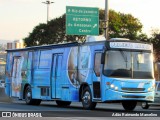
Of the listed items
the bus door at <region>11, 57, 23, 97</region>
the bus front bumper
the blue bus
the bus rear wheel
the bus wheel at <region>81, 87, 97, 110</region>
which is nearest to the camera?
the bus front bumper

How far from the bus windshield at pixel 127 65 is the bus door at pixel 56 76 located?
416cm

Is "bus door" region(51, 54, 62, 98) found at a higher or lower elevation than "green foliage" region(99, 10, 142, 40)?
lower

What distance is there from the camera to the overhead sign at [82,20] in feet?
130

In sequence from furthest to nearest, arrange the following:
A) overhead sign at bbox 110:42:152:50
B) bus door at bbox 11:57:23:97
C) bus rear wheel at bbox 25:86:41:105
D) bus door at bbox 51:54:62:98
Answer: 1. bus door at bbox 11:57:23:97
2. bus rear wheel at bbox 25:86:41:105
3. bus door at bbox 51:54:62:98
4. overhead sign at bbox 110:42:152:50

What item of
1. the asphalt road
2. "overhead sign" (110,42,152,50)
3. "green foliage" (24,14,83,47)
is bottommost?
the asphalt road

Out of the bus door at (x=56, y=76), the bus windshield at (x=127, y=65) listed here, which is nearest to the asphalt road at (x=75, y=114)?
the bus windshield at (x=127, y=65)

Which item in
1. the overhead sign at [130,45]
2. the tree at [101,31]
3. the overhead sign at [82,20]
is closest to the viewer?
the overhead sign at [130,45]

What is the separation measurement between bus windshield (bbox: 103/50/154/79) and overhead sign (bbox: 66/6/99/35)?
1537 centimetres

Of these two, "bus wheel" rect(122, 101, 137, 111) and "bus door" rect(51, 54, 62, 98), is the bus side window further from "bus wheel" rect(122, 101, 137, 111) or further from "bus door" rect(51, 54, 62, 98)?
"bus door" rect(51, 54, 62, 98)

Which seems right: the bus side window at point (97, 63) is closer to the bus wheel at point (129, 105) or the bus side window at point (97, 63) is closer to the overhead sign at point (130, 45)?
the overhead sign at point (130, 45)

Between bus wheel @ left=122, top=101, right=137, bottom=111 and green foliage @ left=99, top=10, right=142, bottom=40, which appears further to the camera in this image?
green foliage @ left=99, top=10, right=142, bottom=40

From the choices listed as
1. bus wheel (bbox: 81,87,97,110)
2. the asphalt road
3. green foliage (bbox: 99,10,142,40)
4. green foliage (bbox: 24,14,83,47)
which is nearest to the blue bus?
bus wheel (bbox: 81,87,97,110)

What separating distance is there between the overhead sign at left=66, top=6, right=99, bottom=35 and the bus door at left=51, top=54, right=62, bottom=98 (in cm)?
1162

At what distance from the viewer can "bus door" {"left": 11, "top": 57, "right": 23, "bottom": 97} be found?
1257 inches
